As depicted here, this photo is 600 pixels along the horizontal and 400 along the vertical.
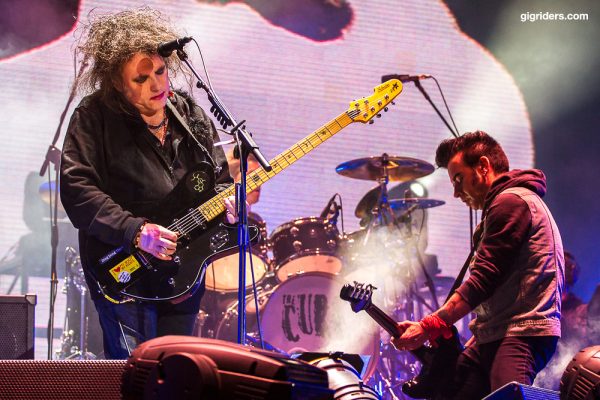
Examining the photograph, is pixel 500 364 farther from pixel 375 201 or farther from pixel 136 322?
pixel 375 201

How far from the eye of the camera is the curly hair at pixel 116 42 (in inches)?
148

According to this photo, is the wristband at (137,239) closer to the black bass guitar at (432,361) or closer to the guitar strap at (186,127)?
the guitar strap at (186,127)

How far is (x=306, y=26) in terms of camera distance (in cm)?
773

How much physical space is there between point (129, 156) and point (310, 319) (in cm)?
325

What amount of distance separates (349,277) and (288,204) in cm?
121

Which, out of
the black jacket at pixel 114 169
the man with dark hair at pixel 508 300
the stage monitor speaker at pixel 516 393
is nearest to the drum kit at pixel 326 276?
the black jacket at pixel 114 169

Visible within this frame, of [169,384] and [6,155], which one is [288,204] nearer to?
[6,155]

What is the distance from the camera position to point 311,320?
650cm

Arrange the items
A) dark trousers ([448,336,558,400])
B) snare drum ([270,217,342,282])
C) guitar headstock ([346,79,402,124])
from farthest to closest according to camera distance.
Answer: snare drum ([270,217,342,282]), guitar headstock ([346,79,402,124]), dark trousers ([448,336,558,400])

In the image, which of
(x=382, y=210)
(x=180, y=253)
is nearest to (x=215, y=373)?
(x=180, y=253)

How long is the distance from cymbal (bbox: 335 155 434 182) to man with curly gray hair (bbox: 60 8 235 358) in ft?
10.1

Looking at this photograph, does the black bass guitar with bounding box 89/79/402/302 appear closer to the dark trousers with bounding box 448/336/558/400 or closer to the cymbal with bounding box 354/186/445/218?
the dark trousers with bounding box 448/336/558/400

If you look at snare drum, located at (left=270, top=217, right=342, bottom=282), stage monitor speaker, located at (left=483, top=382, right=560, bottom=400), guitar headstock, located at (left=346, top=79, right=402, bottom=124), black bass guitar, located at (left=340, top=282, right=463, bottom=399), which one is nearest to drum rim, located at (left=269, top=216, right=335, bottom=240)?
snare drum, located at (left=270, top=217, right=342, bottom=282)

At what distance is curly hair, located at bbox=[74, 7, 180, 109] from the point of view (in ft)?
12.4
